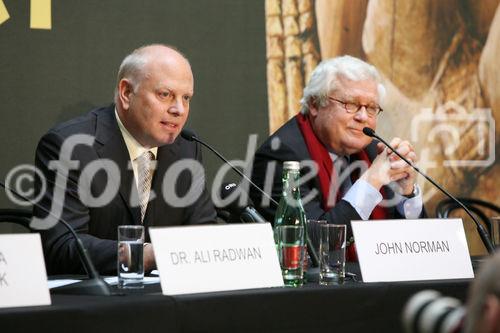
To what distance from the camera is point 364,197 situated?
120 inches

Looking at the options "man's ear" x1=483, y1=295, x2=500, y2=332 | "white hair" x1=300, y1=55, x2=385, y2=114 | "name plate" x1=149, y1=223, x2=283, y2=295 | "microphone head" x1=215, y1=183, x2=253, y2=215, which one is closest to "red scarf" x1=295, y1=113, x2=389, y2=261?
"white hair" x1=300, y1=55, x2=385, y2=114

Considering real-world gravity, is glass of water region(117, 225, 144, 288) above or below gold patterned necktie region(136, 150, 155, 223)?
above

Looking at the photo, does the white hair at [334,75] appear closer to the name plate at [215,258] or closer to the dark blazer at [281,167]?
the dark blazer at [281,167]

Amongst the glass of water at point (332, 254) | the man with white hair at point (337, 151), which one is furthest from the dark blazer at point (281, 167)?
the glass of water at point (332, 254)

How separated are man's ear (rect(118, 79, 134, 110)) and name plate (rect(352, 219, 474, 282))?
1.19 metres

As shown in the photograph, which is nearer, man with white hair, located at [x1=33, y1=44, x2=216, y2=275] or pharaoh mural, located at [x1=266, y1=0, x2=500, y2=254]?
man with white hair, located at [x1=33, y1=44, x2=216, y2=275]

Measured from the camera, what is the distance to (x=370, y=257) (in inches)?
82.0

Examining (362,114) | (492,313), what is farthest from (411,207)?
(492,313)

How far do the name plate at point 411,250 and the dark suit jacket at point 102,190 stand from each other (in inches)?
33.1

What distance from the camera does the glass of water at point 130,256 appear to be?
1.93 m

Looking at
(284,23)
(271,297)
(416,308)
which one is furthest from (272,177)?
(416,308)

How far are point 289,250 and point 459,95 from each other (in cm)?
254

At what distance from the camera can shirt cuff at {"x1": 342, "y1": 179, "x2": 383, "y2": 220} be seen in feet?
10.00

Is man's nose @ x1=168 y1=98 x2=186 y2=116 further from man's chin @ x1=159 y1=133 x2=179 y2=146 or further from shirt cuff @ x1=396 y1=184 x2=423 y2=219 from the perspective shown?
shirt cuff @ x1=396 y1=184 x2=423 y2=219
